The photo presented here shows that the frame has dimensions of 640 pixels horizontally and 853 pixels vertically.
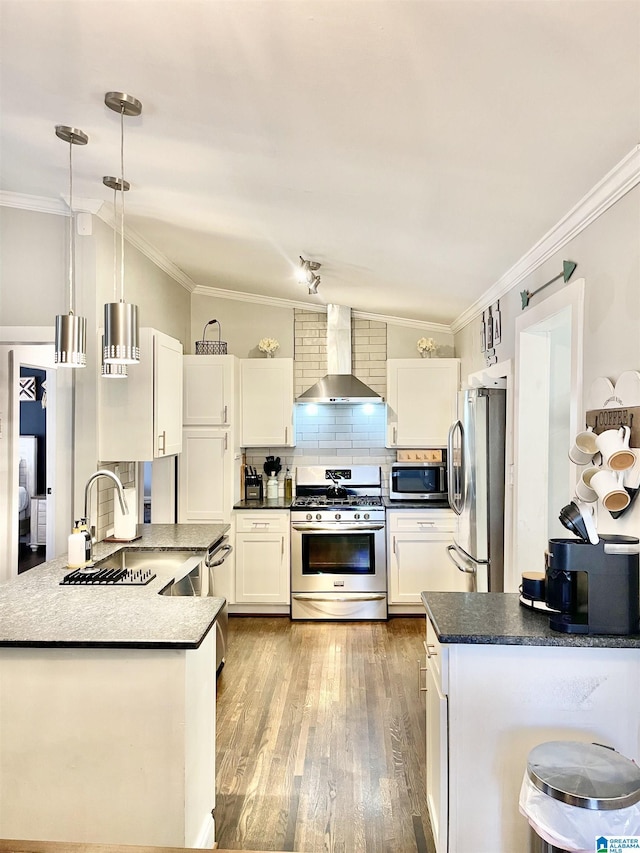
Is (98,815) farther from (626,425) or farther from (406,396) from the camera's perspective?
(406,396)

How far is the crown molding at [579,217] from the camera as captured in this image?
1824 mm

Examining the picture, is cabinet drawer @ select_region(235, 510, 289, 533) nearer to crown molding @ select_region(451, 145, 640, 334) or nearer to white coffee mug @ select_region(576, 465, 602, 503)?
crown molding @ select_region(451, 145, 640, 334)

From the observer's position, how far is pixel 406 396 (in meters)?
4.87

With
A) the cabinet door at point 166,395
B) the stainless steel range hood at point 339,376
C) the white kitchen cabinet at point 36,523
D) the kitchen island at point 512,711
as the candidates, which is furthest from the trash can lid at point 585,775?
the white kitchen cabinet at point 36,523

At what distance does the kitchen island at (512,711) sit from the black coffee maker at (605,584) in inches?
1.5

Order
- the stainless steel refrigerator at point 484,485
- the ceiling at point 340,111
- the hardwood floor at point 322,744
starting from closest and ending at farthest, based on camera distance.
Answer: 1. the ceiling at point 340,111
2. the hardwood floor at point 322,744
3. the stainless steel refrigerator at point 484,485

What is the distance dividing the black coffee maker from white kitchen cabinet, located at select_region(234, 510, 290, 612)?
3.02 metres

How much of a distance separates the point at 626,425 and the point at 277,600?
3.38 meters

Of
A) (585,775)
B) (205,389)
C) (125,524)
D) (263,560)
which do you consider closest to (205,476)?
(205,389)

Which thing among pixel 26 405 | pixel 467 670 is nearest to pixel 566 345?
pixel 467 670

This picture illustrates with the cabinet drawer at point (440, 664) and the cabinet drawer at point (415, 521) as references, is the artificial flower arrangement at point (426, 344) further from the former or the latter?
the cabinet drawer at point (440, 664)

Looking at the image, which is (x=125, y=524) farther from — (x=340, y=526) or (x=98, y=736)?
(x=340, y=526)

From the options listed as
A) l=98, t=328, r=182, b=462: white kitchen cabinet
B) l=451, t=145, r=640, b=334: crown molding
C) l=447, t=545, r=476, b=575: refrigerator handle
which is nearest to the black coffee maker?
l=451, t=145, r=640, b=334: crown molding

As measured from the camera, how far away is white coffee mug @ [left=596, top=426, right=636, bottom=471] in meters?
1.80
